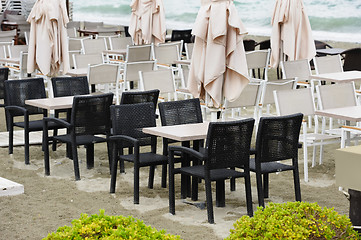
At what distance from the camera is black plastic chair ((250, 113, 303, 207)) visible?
19.3 ft

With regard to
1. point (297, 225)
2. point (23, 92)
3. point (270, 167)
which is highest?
point (23, 92)

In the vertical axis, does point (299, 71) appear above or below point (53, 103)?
above

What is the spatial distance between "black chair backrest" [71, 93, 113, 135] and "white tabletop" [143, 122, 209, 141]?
0.96 metres

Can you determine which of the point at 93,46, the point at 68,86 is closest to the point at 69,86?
the point at 68,86

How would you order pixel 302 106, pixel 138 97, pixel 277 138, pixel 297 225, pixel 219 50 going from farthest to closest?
pixel 138 97 < pixel 302 106 < pixel 219 50 < pixel 277 138 < pixel 297 225

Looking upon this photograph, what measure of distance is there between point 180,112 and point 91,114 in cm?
96

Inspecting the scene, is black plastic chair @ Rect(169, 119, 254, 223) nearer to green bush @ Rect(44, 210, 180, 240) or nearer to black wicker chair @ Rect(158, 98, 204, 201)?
black wicker chair @ Rect(158, 98, 204, 201)

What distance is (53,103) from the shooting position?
24.8 ft

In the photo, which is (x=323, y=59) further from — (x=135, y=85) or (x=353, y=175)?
(x=353, y=175)

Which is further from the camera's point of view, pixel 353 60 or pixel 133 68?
pixel 353 60

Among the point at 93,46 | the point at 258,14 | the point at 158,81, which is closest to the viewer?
the point at 158,81

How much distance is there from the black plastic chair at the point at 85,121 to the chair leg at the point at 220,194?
1.52 m

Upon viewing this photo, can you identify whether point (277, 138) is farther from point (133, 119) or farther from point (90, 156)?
point (90, 156)

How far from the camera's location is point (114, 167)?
653cm
